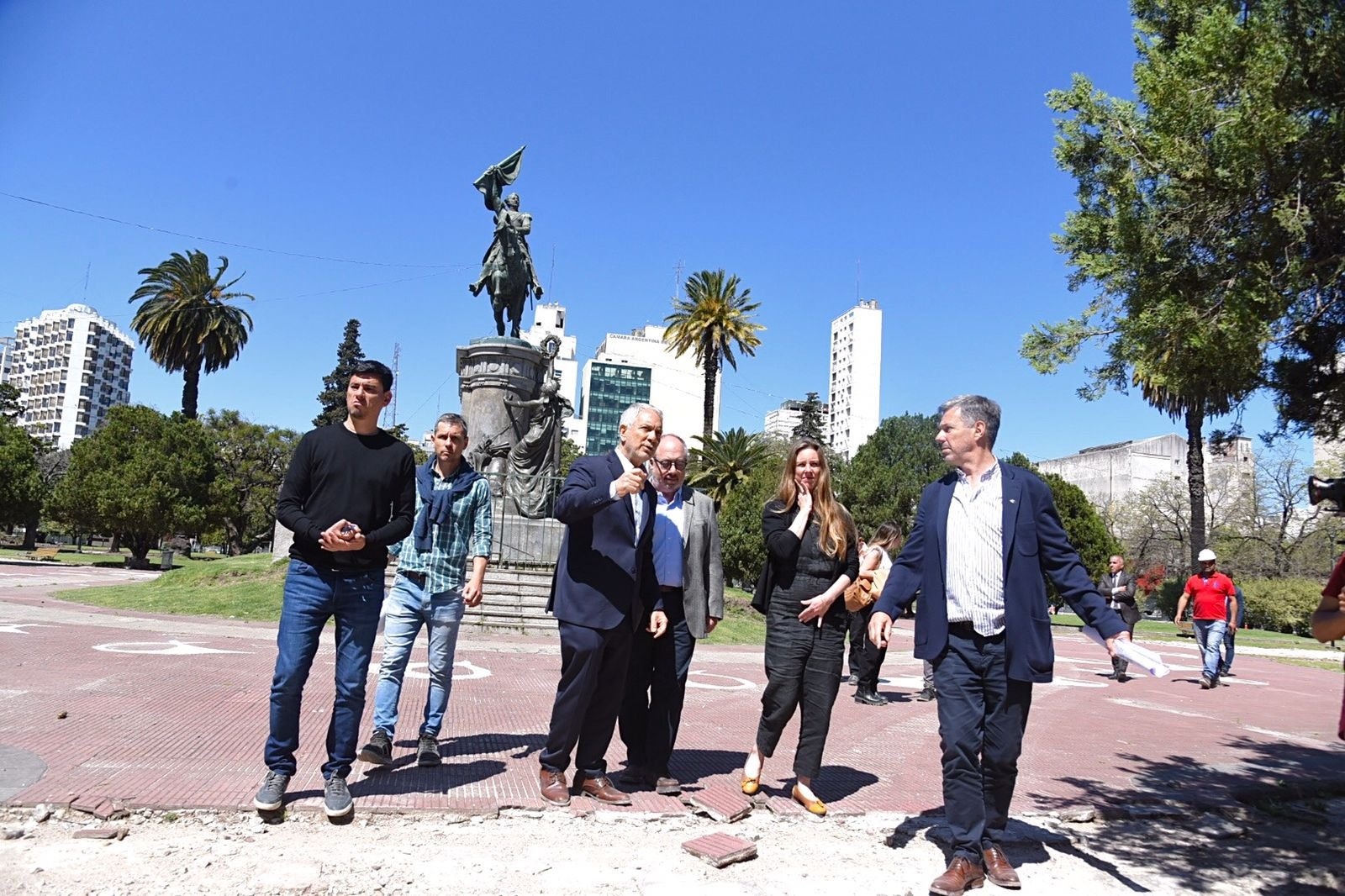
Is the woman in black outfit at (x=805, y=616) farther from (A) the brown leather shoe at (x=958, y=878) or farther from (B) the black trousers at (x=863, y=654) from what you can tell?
(B) the black trousers at (x=863, y=654)

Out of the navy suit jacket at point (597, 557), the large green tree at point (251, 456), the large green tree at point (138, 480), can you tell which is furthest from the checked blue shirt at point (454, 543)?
the large green tree at point (251, 456)

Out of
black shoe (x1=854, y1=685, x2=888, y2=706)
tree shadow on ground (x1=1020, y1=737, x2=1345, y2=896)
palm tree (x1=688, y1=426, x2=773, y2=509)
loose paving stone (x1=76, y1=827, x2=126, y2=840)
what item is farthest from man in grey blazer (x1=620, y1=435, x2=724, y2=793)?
palm tree (x1=688, y1=426, x2=773, y2=509)

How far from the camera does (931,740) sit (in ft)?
22.7

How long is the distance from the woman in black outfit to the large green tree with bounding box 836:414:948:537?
1642 inches

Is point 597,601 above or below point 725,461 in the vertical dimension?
below

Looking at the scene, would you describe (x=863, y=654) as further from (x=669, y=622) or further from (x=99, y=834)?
(x=99, y=834)

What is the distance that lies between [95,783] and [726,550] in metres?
26.4

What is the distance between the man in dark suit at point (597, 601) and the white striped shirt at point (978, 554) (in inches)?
62.6

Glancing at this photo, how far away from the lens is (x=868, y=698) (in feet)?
29.7

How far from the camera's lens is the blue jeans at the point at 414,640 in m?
5.02

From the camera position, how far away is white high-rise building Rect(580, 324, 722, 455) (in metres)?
133

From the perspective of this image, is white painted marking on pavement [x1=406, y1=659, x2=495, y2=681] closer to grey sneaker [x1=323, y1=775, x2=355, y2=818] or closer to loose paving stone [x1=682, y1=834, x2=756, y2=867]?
grey sneaker [x1=323, y1=775, x2=355, y2=818]

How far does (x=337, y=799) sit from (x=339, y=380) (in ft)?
207

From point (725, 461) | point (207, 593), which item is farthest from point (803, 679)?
point (725, 461)
